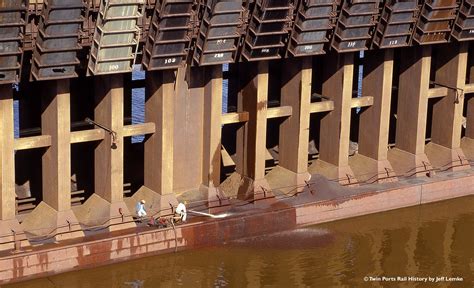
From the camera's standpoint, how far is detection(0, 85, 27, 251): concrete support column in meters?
35.9

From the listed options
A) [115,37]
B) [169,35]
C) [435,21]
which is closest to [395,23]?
[435,21]

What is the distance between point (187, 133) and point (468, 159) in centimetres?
1410

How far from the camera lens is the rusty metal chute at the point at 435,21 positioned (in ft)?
145

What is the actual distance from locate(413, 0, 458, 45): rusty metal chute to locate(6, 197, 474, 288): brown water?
7075mm

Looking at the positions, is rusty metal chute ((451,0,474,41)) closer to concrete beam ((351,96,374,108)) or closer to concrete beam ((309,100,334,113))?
concrete beam ((351,96,374,108))

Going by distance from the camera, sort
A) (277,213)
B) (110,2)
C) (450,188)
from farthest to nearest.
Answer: (450,188) → (277,213) → (110,2)

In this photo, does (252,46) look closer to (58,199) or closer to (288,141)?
(288,141)

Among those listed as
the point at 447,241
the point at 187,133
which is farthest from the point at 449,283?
the point at 187,133

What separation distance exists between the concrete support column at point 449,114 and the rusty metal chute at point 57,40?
57.6ft

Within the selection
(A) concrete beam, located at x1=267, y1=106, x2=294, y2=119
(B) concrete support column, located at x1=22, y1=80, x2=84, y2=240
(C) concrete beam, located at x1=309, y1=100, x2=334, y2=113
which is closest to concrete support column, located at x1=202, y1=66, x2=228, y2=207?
(A) concrete beam, located at x1=267, y1=106, x2=294, y2=119

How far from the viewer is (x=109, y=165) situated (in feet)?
127

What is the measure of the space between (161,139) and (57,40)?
19.1 ft

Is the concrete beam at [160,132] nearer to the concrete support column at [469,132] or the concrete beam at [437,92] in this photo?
the concrete beam at [437,92]

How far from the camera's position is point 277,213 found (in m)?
41.5
